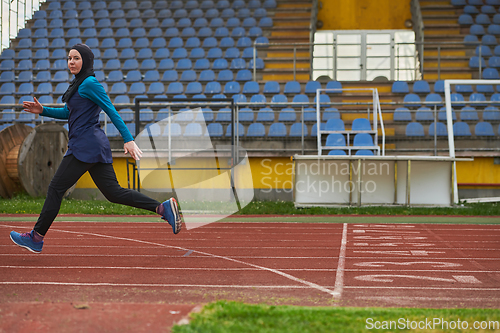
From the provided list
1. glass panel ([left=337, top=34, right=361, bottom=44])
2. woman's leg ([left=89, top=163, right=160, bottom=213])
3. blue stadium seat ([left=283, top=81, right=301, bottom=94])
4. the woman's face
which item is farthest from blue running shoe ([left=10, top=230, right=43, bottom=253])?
glass panel ([left=337, top=34, right=361, bottom=44])

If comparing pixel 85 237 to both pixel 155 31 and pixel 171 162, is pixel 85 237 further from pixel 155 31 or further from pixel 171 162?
pixel 155 31

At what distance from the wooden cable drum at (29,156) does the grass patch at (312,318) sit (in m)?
11.0

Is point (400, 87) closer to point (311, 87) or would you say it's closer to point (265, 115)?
point (311, 87)

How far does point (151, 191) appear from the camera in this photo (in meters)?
12.4

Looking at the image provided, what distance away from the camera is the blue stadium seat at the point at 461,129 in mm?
13281

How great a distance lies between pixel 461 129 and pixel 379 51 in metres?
6.47

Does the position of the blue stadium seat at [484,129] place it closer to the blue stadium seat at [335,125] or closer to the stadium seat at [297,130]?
the blue stadium seat at [335,125]

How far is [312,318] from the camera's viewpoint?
9.78 ft

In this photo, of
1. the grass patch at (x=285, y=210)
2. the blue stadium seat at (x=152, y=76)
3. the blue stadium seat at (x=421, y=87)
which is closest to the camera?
the grass patch at (x=285, y=210)

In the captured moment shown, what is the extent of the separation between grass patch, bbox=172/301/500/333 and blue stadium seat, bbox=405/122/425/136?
1085 cm

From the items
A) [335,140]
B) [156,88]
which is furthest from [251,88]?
[335,140]

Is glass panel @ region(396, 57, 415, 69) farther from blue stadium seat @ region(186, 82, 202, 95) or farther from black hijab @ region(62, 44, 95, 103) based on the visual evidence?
black hijab @ region(62, 44, 95, 103)

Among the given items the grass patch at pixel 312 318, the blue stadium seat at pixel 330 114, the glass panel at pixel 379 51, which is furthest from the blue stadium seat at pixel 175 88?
the grass patch at pixel 312 318

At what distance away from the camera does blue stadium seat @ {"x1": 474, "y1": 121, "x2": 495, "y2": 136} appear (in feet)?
43.2
